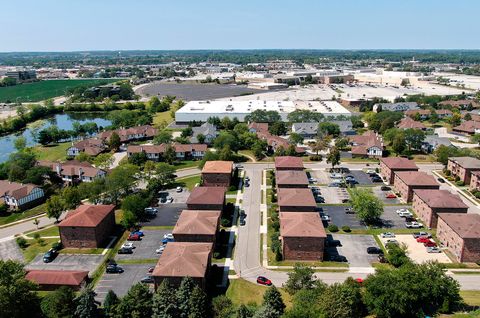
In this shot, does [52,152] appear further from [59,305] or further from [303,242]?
[303,242]

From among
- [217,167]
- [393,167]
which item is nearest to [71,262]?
[217,167]

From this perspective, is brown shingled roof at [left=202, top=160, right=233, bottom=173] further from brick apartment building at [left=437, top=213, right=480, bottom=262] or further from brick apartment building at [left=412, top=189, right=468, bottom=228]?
brick apartment building at [left=437, top=213, right=480, bottom=262]

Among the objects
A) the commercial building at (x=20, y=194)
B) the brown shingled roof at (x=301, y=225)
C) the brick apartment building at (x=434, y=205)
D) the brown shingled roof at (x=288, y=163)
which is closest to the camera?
the brown shingled roof at (x=301, y=225)

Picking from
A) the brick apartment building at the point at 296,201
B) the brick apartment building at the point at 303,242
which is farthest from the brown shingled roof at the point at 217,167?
the brick apartment building at the point at 303,242

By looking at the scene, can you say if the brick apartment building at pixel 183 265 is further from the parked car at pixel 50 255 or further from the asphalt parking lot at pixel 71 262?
the parked car at pixel 50 255

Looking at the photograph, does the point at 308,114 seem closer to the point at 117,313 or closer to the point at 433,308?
the point at 433,308

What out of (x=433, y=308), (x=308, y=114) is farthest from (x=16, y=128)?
(x=433, y=308)

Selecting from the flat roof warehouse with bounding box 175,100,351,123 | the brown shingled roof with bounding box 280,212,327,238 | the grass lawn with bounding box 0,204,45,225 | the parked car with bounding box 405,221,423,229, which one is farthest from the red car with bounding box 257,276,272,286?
the flat roof warehouse with bounding box 175,100,351,123
